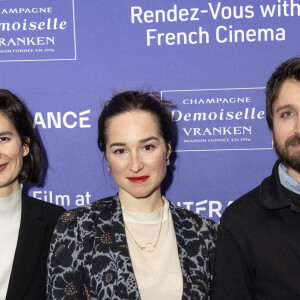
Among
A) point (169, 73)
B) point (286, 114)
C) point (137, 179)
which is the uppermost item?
point (169, 73)

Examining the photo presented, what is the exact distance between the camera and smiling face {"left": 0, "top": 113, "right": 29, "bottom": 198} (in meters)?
2.02

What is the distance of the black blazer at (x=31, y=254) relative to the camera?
190 centimetres

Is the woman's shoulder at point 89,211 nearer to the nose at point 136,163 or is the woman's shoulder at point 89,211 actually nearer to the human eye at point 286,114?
the nose at point 136,163

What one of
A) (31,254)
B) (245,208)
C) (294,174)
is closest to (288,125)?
(294,174)

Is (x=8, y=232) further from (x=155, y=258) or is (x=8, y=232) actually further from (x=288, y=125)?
(x=288, y=125)

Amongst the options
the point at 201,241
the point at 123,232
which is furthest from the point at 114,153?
the point at 201,241

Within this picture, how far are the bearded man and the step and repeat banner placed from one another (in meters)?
0.56

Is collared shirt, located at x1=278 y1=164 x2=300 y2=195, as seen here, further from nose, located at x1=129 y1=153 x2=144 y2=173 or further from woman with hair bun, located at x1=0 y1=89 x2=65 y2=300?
woman with hair bun, located at x1=0 y1=89 x2=65 y2=300

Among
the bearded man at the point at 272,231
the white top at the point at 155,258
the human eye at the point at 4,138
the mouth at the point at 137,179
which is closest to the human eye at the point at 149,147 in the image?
the mouth at the point at 137,179

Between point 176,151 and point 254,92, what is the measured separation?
19.5 inches

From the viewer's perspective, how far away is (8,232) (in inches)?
78.4

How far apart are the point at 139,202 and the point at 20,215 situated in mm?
558

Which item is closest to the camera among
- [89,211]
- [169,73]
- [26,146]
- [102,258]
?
[102,258]

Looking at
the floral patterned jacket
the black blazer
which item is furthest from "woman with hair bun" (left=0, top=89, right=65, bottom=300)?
the floral patterned jacket
